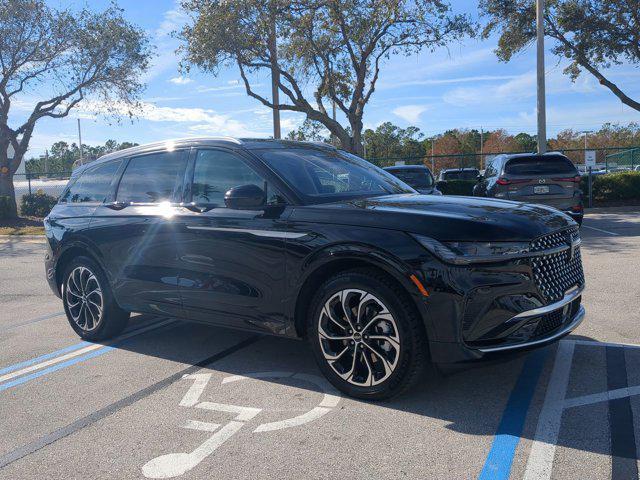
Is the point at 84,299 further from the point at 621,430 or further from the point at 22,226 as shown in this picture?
the point at 22,226

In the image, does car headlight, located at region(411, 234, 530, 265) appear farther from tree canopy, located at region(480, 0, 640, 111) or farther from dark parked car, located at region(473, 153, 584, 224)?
tree canopy, located at region(480, 0, 640, 111)

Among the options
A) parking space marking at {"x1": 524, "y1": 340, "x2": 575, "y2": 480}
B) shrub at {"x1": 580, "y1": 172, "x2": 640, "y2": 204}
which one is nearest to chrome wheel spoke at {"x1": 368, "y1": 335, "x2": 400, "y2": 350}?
parking space marking at {"x1": 524, "y1": 340, "x2": 575, "y2": 480}

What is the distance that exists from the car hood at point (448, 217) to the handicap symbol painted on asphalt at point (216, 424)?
123cm

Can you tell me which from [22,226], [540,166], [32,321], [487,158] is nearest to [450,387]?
[32,321]

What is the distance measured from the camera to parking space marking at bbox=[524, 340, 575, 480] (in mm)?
3013

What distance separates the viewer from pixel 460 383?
4.29m

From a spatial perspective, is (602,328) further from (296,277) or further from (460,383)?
(296,277)

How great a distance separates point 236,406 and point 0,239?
58.2 ft

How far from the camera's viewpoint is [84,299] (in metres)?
5.88

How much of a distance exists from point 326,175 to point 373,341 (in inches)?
Answer: 60.1

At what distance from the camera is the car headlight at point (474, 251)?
3566 millimetres

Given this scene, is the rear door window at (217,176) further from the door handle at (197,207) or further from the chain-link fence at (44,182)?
the chain-link fence at (44,182)

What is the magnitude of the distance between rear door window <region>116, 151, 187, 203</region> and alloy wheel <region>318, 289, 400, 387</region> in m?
1.87

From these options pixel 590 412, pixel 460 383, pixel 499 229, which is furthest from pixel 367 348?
pixel 590 412
